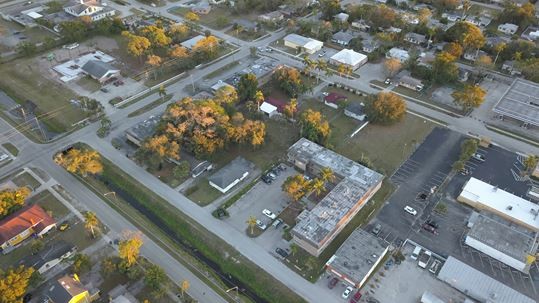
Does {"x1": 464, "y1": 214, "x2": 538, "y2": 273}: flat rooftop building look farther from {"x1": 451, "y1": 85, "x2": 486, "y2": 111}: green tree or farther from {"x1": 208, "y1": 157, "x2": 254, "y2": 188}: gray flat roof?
{"x1": 208, "y1": 157, "x2": 254, "y2": 188}: gray flat roof

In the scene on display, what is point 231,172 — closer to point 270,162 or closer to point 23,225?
point 270,162

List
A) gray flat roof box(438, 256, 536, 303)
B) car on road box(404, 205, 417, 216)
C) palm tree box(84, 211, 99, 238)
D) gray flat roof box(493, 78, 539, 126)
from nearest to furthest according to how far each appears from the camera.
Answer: gray flat roof box(438, 256, 536, 303) < palm tree box(84, 211, 99, 238) < car on road box(404, 205, 417, 216) < gray flat roof box(493, 78, 539, 126)

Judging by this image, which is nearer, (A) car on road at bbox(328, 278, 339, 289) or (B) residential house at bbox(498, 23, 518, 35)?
(A) car on road at bbox(328, 278, 339, 289)

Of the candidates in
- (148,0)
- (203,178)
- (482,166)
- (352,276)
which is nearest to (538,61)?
(482,166)

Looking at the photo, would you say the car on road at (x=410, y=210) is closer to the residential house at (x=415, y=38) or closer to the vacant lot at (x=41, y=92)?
the residential house at (x=415, y=38)

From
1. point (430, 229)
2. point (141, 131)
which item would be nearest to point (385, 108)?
point (430, 229)

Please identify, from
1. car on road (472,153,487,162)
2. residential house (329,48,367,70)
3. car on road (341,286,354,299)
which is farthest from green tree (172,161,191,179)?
car on road (472,153,487,162)

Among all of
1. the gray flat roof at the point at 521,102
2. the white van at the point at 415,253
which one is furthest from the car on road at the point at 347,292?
the gray flat roof at the point at 521,102
